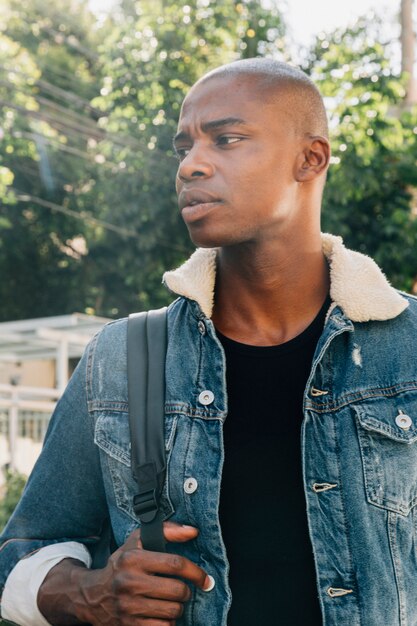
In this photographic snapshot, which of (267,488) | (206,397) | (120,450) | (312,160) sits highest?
(312,160)

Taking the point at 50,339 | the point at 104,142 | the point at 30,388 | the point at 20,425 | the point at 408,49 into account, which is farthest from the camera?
the point at 104,142

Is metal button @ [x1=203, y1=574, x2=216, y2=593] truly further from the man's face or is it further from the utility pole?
the utility pole

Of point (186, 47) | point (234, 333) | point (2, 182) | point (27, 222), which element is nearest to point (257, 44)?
point (186, 47)

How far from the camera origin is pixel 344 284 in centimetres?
274

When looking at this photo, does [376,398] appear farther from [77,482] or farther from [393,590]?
[77,482]

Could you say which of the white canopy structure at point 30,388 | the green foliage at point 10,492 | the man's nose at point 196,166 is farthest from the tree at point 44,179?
the man's nose at point 196,166

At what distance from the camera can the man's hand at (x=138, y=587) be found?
2391 millimetres

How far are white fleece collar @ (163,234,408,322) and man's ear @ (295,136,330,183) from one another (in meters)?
0.20

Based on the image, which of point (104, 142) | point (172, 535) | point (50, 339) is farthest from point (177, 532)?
point (104, 142)

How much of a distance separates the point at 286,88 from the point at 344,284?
1.87ft

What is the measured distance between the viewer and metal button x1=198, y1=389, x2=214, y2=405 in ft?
8.66

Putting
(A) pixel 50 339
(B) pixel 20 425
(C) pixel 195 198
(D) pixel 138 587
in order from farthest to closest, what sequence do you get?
(A) pixel 50 339
(B) pixel 20 425
(C) pixel 195 198
(D) pixel 138 587

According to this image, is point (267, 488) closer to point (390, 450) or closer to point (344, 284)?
point (390, 450)

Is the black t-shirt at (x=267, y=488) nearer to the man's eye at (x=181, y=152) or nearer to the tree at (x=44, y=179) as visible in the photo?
the man's eye at (x=181, y=152)
